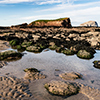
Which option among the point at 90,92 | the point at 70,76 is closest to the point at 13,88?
the point at 70,76

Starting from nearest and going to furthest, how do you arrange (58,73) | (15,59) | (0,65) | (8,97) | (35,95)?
(8,97), (35,95), (58,73), (0,65), (15,59)

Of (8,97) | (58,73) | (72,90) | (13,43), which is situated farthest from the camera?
(13,43)

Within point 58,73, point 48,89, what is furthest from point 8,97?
point 58,73

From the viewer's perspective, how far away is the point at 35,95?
5.87 m

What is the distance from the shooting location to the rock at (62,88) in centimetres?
606

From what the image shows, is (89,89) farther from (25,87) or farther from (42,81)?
(25,87)

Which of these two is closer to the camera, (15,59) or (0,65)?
(0,65)

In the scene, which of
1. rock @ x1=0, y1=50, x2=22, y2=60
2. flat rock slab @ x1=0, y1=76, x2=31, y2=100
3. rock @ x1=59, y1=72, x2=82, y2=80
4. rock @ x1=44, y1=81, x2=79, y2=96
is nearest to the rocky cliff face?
rock @ x1=0, y1=50, x2=22, y2=60

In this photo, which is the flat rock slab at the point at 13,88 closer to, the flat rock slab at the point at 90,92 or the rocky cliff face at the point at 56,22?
the flat rock slab at the point at 90,92

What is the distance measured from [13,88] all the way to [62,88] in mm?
2671

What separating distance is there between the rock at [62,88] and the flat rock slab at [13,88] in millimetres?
1209

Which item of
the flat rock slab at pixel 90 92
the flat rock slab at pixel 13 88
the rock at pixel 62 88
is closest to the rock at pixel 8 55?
the flat rock slab at pixel 13 88

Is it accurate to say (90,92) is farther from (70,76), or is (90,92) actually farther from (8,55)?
(8,55)

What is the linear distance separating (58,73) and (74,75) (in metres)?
1.25
